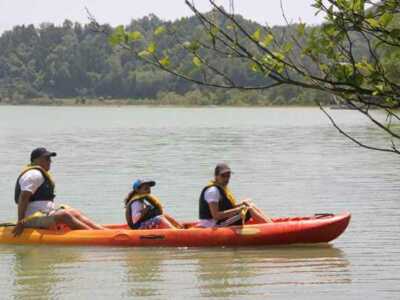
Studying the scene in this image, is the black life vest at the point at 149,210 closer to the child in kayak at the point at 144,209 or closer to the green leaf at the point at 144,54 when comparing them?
the child in kayak at the point at 144,209

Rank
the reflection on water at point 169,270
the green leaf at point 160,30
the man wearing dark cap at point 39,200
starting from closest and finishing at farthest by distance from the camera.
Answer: the green leaf at point 160,30, the reflection on water at point 169,270, the man wearing dark cap at point 39,200

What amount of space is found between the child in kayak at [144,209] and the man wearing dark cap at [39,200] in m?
0.49

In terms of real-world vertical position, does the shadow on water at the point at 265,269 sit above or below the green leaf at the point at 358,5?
below

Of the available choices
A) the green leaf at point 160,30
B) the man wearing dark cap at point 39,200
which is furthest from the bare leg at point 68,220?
the green leaf at point 160,30

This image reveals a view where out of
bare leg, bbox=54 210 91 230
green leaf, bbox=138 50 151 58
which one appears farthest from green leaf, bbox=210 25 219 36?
bare leg, bbox=54 210 91 230

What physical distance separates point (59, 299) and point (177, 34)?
464 centimetres

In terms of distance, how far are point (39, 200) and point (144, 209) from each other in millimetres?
1103

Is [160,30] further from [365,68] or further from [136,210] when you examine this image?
[136,210]

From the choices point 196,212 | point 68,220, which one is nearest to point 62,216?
point 68,220

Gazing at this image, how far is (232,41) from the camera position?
136 inches

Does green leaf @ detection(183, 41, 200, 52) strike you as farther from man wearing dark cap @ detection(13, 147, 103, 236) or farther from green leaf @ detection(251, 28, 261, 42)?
man wearing dark cap @ detection(13, 147, 103, 236)

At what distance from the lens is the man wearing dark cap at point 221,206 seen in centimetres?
997

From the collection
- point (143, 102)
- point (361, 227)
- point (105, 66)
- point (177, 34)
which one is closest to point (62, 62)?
point (105, 66)

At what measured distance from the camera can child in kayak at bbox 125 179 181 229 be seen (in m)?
10.0
